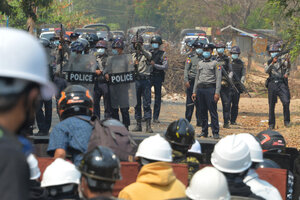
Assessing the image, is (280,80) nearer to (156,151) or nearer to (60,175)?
(156,151)

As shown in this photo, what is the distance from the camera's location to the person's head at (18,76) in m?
1.86

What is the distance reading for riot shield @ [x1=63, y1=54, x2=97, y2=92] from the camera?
10652 mm

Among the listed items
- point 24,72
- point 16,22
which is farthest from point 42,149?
point 16,22

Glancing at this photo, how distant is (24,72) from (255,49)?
3812 cm

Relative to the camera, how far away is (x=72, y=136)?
4.84 m

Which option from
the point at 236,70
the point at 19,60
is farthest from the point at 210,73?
the point at 19,60

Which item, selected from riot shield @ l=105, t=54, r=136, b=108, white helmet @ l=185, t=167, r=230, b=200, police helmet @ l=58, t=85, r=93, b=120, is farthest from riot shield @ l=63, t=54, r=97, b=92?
white helmet @ l=185, t=167, r=230, b=200

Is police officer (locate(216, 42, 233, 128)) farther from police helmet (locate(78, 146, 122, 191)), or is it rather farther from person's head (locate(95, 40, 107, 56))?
police helmet (locate(78, 146, 122, 191))

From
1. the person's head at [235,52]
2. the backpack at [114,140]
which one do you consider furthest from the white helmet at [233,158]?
the person's head at [235,52]

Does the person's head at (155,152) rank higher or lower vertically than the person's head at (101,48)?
higher

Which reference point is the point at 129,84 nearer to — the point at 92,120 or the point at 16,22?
the point at 92,120

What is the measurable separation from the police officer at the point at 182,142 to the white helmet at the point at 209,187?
5.30ft

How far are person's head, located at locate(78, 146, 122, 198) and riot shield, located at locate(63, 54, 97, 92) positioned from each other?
24.6 feet

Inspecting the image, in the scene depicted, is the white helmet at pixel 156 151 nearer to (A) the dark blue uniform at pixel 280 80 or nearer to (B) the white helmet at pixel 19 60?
(B) the white helmet at pixel 19 60
